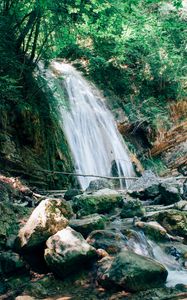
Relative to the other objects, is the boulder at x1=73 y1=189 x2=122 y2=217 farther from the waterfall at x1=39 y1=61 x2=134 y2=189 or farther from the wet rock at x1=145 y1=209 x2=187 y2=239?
the waterfall at x1=39 y1=61 x2=134 y2=189

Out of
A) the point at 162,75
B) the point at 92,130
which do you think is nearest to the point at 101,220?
the point at 92,130

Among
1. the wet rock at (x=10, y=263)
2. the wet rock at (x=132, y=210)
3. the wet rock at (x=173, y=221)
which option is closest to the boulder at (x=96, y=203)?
the wet rock at (x=132, y=210)

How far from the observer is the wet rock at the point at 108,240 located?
207 inches

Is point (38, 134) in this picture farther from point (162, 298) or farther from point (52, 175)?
point (162, 298)

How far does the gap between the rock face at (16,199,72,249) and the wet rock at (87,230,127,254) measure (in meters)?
0.44

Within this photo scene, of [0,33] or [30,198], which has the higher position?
[0,33]

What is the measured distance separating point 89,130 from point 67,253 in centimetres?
972

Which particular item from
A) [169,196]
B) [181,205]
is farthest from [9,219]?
[169,196]

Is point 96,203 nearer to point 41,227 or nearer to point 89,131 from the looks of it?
point 41,227

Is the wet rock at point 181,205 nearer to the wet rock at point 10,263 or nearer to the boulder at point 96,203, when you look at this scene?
the boulder at point 96,203

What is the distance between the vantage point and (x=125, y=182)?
13484 mm

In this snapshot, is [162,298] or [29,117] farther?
[29,117]

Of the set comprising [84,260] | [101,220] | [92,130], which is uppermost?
[92,130]

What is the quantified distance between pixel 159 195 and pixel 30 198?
2995mm
